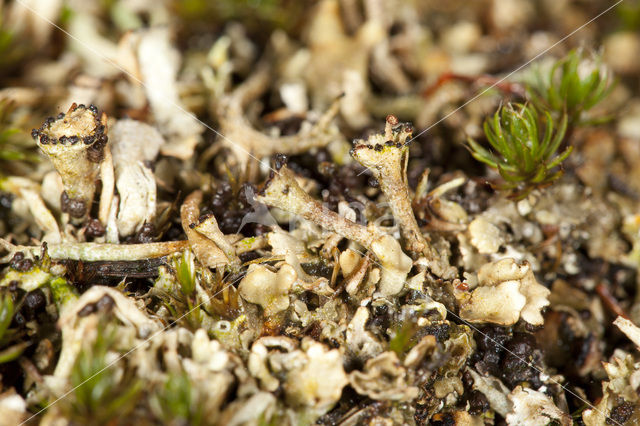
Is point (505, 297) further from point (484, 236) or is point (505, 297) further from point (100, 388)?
point (100, 388)

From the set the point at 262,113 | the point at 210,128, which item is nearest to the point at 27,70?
the point at 210,128

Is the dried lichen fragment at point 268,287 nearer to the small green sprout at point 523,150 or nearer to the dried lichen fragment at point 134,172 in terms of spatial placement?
the dried lichen fragment at point 134,172

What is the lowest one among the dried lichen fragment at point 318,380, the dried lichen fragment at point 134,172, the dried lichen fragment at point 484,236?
the dried lichen fragment at point 318,380

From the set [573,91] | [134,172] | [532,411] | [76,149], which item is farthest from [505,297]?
[76,149]

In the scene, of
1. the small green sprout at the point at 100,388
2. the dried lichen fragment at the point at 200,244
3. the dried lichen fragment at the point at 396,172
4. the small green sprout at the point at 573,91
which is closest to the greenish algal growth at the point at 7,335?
the small green sprout at the point at 100,388

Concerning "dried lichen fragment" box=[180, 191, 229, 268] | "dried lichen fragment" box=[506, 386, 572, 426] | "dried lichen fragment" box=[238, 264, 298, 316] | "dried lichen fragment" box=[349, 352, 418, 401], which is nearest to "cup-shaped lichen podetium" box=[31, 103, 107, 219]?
"dried lichen fragment" box=[180, 191, 229, 268]

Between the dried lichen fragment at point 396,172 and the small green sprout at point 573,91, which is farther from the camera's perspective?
the small green sprout at point 573,91
